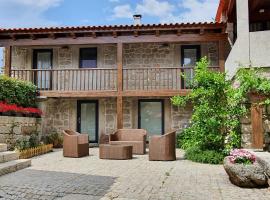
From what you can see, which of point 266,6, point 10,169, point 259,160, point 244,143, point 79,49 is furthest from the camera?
point 79,49

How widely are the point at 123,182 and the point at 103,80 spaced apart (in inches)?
332

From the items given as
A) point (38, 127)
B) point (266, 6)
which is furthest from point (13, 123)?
point (266, 6)

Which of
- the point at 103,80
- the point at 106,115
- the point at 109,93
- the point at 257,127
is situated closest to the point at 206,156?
the point at 257,127

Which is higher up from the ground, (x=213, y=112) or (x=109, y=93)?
(x=109, y=93)

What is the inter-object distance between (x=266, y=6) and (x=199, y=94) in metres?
4.58

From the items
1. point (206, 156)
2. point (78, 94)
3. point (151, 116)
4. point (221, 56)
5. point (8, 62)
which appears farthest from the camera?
point (151, 116)

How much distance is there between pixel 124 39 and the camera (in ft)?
43.0

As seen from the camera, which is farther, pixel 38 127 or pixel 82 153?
pixel 38 127

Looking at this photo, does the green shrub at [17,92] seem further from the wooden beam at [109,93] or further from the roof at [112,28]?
the roof at [112,28]

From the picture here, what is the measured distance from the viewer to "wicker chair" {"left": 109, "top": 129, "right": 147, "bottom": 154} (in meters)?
11.2

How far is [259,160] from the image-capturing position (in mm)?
6609

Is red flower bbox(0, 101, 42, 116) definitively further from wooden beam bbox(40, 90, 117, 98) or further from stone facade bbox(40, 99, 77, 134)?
stone facade bbox(40, 99, 77, 134)

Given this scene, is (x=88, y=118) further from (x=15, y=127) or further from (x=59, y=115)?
(x=15, y=127)

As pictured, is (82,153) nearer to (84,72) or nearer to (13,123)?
(13,123)
